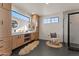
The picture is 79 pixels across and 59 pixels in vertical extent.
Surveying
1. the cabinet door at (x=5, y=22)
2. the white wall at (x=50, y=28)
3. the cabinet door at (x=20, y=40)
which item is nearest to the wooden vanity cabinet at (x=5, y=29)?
the cabinet door at (x=5, y=22)

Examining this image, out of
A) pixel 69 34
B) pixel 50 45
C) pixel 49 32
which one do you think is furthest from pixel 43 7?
pixel 69 34

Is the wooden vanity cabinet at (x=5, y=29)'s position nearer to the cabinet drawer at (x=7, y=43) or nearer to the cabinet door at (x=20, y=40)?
the cabinet drawer at (x=7, y=43)

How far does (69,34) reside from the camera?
1.72 meters

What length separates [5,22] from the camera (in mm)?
1347

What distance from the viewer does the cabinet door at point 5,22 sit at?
1261 mm

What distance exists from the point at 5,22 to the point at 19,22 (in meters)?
0.19

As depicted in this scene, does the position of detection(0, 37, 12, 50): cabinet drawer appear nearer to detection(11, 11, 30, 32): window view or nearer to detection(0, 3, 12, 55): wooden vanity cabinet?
detection(0, 3, 12, 55): wooden vanity cabinet

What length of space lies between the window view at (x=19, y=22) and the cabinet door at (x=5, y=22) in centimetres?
6

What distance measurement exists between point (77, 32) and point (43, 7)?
72 centimetres

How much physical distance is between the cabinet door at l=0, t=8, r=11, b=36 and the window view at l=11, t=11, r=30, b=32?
0.06 metres

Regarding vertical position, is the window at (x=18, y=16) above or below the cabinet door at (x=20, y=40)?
above

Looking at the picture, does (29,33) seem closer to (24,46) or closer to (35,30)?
(35,30)

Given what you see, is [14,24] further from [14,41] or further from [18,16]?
[14,41]

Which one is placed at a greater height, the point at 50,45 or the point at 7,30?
the point at 7,30
